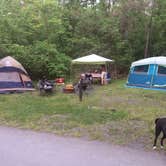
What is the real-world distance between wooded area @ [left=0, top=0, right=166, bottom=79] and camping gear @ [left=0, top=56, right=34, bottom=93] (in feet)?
12.8

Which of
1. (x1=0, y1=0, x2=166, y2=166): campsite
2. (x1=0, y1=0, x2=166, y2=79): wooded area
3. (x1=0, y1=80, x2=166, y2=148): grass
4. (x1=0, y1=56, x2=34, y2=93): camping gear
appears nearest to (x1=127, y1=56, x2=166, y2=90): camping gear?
(x1=0, y1=0, x2=166, y2=166): campsite

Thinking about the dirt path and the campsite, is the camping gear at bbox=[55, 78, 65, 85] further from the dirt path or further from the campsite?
the dirt path

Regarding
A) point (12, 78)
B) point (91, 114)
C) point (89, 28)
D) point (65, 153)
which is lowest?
point (91, 114)

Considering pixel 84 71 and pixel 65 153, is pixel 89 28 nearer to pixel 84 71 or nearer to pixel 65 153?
pixel 84 71

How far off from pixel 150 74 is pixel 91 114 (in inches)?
286

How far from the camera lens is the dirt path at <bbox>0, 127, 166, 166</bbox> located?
6242mm

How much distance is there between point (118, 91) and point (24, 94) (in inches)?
160

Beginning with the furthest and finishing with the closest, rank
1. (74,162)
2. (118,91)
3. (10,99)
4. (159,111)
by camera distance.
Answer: (118,91) → (10,99) → (159,111) → (74,162)

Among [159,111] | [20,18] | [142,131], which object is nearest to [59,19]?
[20,18]

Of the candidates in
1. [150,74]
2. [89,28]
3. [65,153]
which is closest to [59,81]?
[150,74]

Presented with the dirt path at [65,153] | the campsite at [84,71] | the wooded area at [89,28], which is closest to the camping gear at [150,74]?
the campsite at [84,71]

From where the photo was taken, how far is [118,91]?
48.2ft

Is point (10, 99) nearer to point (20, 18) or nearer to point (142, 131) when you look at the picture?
point (142, 131)

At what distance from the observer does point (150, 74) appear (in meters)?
16.5
